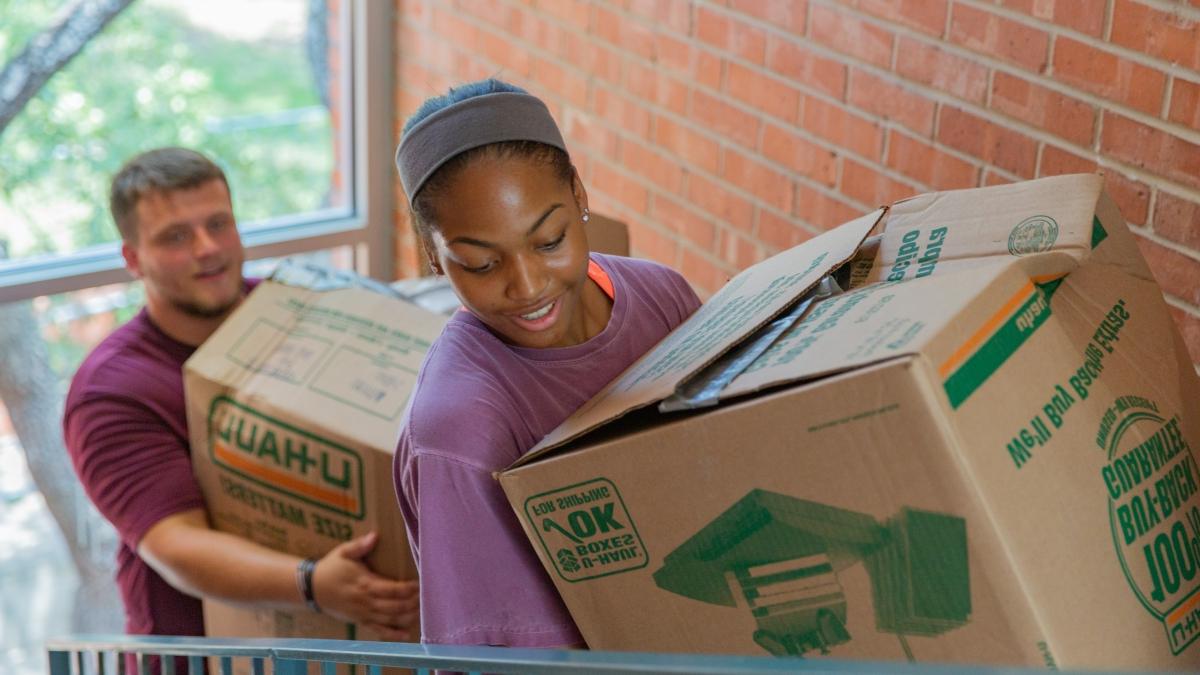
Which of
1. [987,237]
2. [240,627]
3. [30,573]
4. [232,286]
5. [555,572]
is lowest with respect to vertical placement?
[30,573]

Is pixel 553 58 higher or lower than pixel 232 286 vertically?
higher

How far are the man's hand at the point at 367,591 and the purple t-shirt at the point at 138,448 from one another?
313 mm

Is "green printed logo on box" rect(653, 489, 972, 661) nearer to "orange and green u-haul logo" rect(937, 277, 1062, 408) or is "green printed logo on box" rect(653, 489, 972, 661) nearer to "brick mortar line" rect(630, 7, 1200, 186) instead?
"orange and green u-haul logo" rect(937, 277, 1062, 408)

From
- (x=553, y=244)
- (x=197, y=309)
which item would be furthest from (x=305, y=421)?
(x=553, y=244)

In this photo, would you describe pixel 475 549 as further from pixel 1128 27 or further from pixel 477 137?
pixel 1128 27

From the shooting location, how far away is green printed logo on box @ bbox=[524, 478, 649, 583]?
1.15m

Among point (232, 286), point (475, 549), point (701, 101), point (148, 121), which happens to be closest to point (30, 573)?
point (148, 121)

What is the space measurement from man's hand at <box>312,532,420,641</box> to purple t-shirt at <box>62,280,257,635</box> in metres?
0.31

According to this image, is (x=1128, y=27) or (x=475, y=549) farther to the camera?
(x=1128, y=27)

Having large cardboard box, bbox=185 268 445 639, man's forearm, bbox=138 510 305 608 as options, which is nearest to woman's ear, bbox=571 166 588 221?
large cardboard box, bbox=185 268 445 639

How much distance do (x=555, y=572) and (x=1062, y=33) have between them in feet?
3.92

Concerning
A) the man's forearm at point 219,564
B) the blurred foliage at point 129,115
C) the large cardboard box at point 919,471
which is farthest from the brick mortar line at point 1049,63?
the blurred foliage at point 129,115

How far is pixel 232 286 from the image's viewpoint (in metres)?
2.28

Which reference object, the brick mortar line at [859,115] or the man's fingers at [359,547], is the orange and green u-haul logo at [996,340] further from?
the man's fingers at [359,547]
